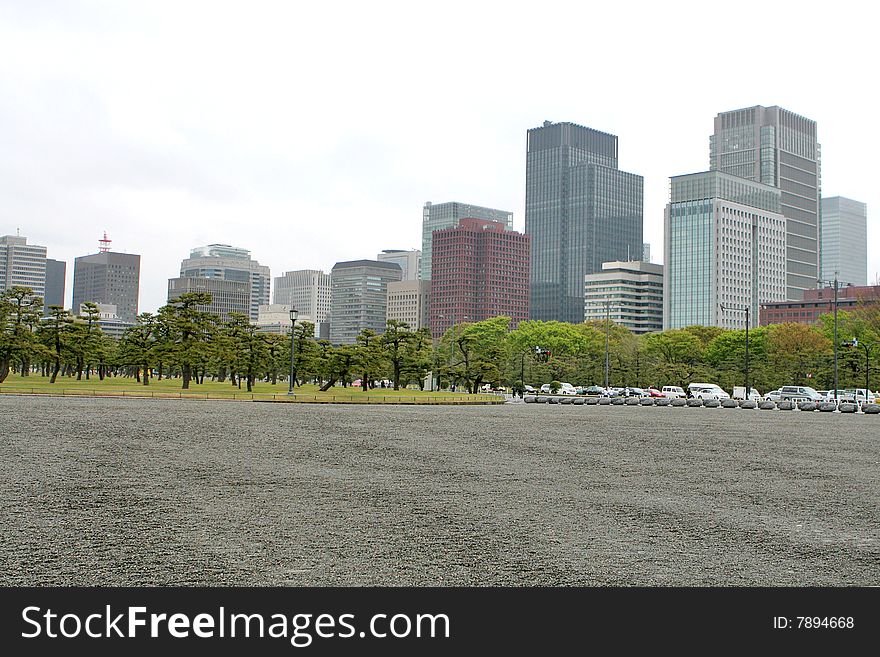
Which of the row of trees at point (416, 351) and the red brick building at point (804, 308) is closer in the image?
the row of trees at point (416, 351)

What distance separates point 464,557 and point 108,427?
18954 millimetres

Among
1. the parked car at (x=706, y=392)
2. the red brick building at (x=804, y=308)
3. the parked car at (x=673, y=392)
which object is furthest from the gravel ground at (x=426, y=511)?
the red brick building at (x=804, y=308)

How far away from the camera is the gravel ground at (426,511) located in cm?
813

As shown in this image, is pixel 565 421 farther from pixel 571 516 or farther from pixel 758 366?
pixel 758 366

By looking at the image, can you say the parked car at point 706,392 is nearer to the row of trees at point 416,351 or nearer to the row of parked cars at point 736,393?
the row of parked cars at point 736,393

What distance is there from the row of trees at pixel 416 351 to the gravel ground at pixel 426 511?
138 feet

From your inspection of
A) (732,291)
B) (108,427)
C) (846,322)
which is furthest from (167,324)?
(732,291)

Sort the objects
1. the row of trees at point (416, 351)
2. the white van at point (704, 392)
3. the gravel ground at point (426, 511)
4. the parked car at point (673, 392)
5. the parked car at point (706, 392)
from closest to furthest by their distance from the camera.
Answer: the gravel ground at point (426, 511) < the row of trees at point (416, 351) < the white van at point (704, 392) < the parked car at point (706, 392) < the parked car at point (673, 392)

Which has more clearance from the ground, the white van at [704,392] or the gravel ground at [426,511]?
the white van at [704,392]

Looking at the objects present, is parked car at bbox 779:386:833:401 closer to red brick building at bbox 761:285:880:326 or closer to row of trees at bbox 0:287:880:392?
row of trees at bbox 0:287:880:392

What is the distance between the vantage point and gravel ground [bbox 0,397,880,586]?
8.13 metres

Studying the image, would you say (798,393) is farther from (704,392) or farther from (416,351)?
(416,351)

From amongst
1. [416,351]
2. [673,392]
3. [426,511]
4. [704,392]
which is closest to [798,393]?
[704,392]

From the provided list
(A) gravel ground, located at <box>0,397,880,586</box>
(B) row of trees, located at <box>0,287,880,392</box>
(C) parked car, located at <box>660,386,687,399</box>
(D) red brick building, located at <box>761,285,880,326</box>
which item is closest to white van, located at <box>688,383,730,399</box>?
(C) parked car, located at <box>660,386,687,399</box>
